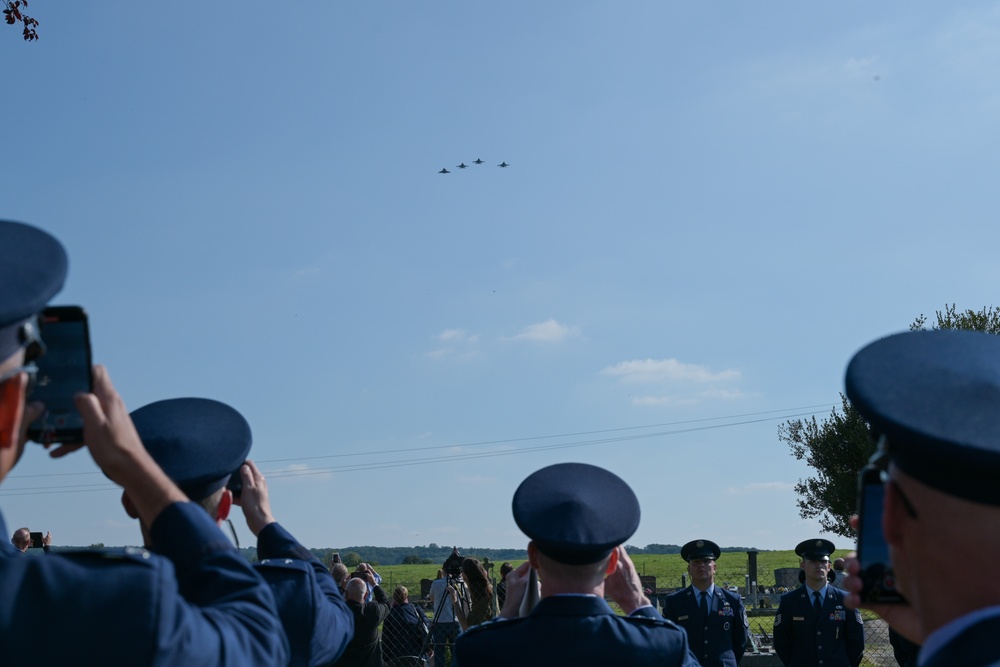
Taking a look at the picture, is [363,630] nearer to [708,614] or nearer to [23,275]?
[708,614]

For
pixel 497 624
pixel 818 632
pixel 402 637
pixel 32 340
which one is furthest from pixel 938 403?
pixel 402 637

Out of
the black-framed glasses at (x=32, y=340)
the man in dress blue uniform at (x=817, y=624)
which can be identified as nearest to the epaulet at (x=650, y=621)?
the black-framed glasses at (x=32, y=340)

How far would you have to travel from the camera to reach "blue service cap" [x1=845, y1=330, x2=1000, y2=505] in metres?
1.70

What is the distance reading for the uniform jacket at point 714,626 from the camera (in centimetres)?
1150

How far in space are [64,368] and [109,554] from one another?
38 cm

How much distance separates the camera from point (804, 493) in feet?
145

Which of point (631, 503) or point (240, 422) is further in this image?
point (631, 503)

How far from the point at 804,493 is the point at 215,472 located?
4383 cm

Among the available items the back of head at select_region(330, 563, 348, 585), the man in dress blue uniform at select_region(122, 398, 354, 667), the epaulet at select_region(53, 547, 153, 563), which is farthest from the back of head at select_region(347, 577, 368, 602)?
the epaulet at select_region(53, 547, 153, 563)

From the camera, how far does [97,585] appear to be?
1.81m

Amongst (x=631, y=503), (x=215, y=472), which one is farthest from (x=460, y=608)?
(x=215, y=472)

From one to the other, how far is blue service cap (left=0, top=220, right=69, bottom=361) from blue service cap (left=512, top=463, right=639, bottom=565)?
2.25 meters

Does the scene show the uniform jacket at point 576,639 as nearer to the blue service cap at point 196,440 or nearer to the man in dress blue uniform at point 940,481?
the blue service cap at point 196,440

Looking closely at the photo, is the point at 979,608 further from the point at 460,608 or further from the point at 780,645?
the point at 460,608
